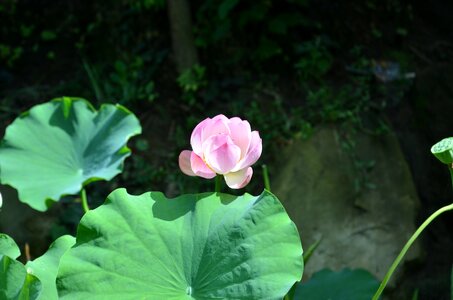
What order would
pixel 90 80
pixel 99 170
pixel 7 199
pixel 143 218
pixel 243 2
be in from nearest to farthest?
pixel 143 218 → pixel 99 170 → pixel 7 199 → pixel 243 2 → pixel 90 80

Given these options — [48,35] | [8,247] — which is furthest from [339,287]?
[48,35]

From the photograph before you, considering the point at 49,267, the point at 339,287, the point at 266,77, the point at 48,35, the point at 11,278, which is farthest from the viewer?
the point at 48,35

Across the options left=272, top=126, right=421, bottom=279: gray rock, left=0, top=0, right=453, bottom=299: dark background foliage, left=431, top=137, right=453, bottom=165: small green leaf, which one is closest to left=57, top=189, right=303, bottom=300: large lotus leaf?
left=431, top=137, right=453, bottom=165: small green leaf

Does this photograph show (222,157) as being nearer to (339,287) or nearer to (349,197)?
(339,287)

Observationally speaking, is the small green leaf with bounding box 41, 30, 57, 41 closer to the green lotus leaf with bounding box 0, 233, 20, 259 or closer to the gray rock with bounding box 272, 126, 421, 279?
the gray rock with bounding box 272, 126, 421, 279

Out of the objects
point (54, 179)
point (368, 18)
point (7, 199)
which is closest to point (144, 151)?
point (7, 199)

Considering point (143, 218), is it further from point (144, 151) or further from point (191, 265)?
point (144, 151)
